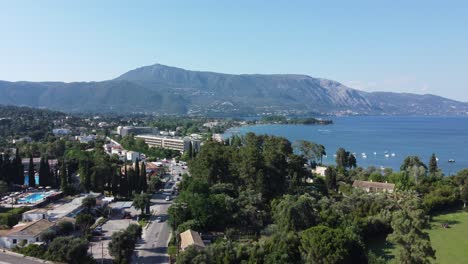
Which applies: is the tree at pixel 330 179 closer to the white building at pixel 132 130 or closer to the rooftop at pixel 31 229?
the rooftop at pixel 31 229

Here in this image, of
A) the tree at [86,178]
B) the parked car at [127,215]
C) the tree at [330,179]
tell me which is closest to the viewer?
the parked car at [127,215]

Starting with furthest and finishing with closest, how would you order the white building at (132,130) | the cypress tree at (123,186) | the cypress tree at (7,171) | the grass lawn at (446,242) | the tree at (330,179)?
the white building at (132,130) < the tree at (330,179) < the cypress tree at (7,171) < the cypress tree at (123,186) < the grass lawn at (446,242)

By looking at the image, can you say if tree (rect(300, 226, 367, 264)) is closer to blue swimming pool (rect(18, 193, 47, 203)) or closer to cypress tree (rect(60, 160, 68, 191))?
blue swimming pool (rect(18, 193, 47, 203))

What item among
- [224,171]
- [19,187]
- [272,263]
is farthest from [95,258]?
[19,187]

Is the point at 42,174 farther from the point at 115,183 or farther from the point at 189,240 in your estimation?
the point at 189,240

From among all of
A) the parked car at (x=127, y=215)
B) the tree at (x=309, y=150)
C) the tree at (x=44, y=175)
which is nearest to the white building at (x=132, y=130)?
the tree at (x=309, y=150)

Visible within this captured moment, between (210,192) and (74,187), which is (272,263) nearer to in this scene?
(210,192)
